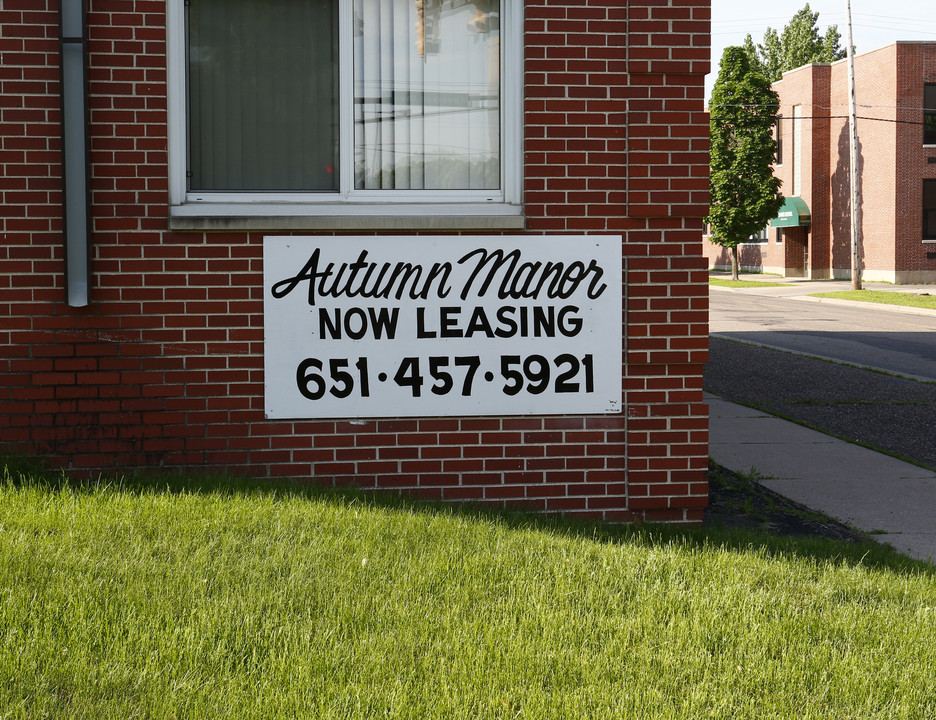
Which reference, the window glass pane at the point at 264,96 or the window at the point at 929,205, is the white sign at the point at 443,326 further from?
the window at the point at 929,205

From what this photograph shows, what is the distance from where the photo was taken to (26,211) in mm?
5594

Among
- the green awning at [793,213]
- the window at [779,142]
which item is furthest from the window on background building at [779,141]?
the green awning at [793,213]

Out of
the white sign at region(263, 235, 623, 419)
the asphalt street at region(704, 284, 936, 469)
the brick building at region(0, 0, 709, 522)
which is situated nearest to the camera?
the brick building at region(0, 0, 709, 522)

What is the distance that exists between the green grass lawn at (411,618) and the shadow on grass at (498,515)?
0.15 feet

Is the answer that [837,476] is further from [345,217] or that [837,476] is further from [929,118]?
[929,118]

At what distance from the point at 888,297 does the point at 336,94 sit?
30.1m

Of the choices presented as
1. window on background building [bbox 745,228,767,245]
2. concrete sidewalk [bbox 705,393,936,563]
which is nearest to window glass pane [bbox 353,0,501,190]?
concrete sidewalk [bbox 705,393,936,563]

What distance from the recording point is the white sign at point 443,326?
5.79 meters

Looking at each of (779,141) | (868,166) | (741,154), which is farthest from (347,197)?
(779,141)

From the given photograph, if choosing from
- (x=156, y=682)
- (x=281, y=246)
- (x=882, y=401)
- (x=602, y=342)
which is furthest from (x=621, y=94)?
(x=882, y=401)

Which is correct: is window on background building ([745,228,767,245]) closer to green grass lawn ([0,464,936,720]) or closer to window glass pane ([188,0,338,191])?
window glass pane ([188,0,338,191])

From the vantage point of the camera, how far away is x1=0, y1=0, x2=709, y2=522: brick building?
5664mm

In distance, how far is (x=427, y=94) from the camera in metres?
6.11

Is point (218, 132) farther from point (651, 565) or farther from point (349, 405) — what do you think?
point (651, 565)
